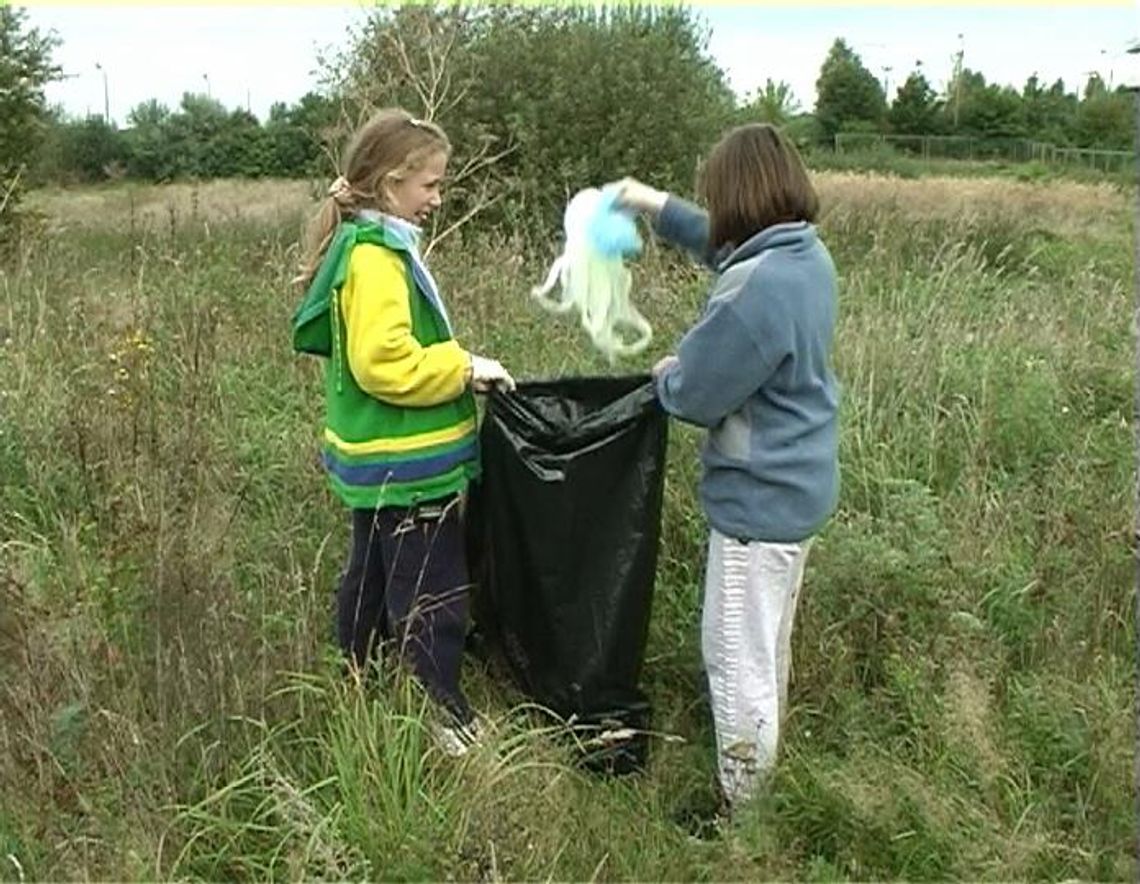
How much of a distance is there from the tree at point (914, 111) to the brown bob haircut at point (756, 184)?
133 feet

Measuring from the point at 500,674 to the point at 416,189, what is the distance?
4.07 ft

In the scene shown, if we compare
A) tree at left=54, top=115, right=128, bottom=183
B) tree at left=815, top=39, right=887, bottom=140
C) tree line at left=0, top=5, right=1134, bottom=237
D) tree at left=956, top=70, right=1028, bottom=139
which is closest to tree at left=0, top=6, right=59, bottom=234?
tree line at left=0, top=5, right=1134, bottom=237

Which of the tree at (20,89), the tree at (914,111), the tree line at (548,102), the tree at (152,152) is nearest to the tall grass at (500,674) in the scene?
the tree line at (548,102)

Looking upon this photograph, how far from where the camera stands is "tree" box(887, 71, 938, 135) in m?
41.9

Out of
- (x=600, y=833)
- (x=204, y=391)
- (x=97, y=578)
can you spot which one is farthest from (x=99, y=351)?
(x=600, y=833)

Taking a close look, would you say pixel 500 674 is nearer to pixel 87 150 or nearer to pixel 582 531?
pixel 582 531

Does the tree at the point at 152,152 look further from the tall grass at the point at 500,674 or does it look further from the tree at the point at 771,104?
the tall grass at the point at 500,674

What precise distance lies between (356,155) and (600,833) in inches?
62.8

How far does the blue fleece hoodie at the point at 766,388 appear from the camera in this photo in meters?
2.66

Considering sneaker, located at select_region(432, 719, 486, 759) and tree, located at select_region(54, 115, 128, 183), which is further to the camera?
tree, located at select_region(54, 115, 128, 183)

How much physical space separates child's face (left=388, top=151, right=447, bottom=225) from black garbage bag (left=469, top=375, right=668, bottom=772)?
0.47m

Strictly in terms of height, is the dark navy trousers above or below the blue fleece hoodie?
below

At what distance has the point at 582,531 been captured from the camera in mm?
3070

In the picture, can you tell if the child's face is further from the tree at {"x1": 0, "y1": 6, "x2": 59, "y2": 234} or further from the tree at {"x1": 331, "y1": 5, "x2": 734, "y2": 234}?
the tree at {"x1": 0, "y1": 6, "x2": 59, "y2": 234}
